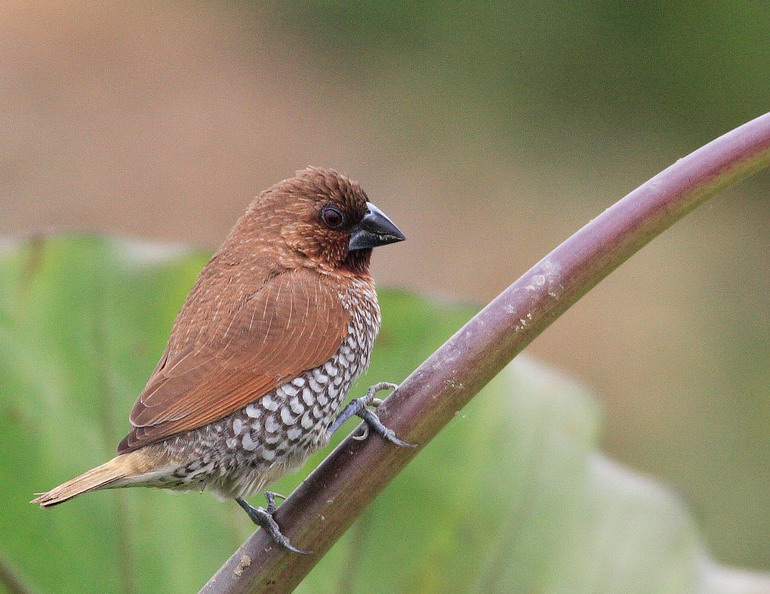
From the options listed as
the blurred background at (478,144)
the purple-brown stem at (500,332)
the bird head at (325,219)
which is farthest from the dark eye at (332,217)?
the blurred background at (478,144)

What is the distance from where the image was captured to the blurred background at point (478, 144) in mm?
5531

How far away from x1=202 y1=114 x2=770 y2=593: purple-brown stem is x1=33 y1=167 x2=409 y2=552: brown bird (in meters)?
0.34

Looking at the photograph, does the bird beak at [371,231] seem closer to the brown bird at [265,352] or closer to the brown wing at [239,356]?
the brown bird at [265,352]

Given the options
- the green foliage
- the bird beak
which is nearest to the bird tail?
the green foliage

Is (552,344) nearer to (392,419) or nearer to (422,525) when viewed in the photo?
(422,525)

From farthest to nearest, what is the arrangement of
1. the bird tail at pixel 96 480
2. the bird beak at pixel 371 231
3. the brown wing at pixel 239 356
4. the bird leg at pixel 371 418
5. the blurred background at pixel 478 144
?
the blurred background at pixel 478 144 < the bird beak at pixel 371 231 < the brown wing at pixel 239 356 < the bird tail at pixel 96 480 < the bird leg at pixel 371 418

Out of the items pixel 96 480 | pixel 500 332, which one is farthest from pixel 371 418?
pixel 96 480

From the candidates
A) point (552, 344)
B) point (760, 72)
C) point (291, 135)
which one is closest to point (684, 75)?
point (760, 72)

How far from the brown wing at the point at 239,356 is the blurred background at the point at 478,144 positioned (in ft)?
11.5

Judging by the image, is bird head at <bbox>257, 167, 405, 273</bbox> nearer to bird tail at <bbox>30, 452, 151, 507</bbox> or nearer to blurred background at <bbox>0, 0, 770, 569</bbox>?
bird tail at <bbox>30, 452, 151, 507</bbox>

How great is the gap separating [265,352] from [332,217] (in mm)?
392

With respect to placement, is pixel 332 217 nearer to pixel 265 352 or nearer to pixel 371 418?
pixel 265 352

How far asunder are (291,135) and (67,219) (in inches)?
65.8

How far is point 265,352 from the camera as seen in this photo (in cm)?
205
